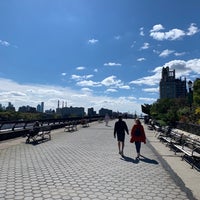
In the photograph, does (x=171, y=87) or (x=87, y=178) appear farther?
(x=171, y=87)

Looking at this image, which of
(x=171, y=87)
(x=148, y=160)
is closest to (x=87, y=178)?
(x=148, y=160)

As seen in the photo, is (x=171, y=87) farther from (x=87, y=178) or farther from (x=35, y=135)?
(x=87, y=178)

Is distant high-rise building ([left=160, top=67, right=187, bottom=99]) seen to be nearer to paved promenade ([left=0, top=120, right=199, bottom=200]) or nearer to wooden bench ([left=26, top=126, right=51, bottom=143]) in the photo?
wooden bench ([left=26, top=126, right=51, bottom=143])

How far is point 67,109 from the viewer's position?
490 ft

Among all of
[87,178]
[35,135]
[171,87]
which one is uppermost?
[171,87]

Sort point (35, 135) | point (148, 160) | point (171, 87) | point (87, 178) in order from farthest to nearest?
point (171, 87) < point (35, 135) < point (148, 160) < point (87, 178)

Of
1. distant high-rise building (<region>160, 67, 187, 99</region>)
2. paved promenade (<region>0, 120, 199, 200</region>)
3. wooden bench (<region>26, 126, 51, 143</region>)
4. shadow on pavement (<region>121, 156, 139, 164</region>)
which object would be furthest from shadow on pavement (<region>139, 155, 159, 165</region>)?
distant high-rise building (<region>160, 67, 187, 99</region>)

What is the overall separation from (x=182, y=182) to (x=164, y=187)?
76 cm

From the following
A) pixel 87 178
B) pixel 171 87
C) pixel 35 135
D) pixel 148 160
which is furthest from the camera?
pixel 171 87

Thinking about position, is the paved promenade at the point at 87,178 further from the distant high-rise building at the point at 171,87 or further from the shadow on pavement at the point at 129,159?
the distant high-rise building at the point at 171,87

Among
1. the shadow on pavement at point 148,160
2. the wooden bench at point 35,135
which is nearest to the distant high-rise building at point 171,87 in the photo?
the wooden bench at point 35,135

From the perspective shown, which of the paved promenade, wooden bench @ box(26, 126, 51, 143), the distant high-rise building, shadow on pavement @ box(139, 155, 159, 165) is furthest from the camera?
the distant high-rise building

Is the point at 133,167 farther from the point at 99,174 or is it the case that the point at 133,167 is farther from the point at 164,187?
the point at 164,187

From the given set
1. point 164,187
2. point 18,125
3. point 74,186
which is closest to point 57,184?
point 74,186
